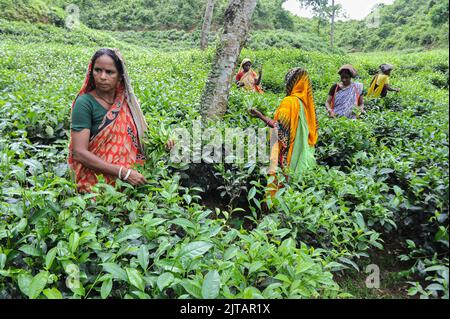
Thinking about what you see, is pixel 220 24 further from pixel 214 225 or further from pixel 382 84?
pixel 214 225

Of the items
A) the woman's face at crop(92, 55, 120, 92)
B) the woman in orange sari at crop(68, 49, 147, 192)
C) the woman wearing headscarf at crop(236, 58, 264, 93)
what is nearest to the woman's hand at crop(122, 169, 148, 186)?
the woman in orange sari at crop(68, 49, 147, 192)

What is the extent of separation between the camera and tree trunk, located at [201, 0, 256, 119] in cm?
403

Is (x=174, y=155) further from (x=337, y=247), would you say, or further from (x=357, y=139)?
(x=357, y=139)

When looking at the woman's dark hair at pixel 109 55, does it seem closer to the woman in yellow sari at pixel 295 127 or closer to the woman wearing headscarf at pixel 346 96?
the woman in yellow sari at pixel 295 127

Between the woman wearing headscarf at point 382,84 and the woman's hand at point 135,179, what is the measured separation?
6.17 meters

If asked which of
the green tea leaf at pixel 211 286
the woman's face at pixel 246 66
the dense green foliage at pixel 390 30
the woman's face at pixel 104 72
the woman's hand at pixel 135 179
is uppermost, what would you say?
the dense green foliage at pixel 390 30

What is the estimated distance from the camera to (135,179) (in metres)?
2.25

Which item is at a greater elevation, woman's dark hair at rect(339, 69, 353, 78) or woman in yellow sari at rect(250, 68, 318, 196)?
woman's dark hair at rect(339, 69, 353, 78)

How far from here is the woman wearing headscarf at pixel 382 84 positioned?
7.03m

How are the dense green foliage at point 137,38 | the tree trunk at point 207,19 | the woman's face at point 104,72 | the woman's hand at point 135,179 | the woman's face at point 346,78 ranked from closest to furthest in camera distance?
the woman's hand at point 135,179
the woman's face at point 104,72
the woman's face at point 346,78
the tree trunk at point 207,19
the dense green foliage at point 137,38

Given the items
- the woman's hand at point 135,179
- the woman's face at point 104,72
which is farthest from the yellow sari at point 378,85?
the woman's hand at point 135,179

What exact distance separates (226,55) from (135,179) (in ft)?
7.55

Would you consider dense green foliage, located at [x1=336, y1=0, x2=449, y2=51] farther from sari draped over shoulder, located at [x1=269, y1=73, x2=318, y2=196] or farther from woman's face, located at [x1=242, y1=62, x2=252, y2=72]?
sari draped over shoulder, located at [x1=269, y1=73, x2=318, y2=196]

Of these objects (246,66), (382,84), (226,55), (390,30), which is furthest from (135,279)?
(390,30)
